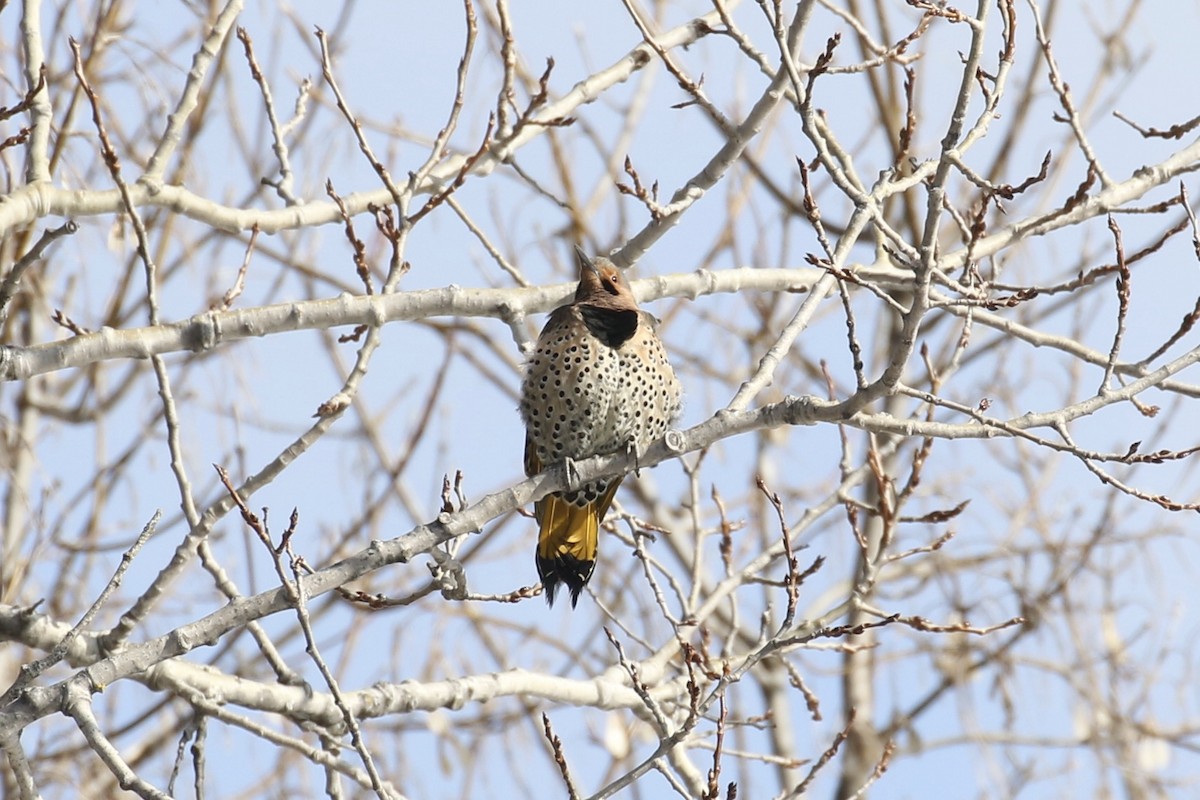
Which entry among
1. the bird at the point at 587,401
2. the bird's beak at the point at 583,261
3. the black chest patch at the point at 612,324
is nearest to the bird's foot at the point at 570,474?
the bird at the point at 587,401

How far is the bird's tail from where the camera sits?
516 cm

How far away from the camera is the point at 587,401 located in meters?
5.18

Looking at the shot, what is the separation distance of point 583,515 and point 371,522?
2983 millimetres

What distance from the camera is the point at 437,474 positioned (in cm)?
758

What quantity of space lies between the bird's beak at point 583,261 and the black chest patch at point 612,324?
272mm

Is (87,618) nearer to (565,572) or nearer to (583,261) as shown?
(565,572)

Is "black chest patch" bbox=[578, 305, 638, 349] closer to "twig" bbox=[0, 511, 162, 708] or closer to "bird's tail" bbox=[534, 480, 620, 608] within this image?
"bird's tail" bbox=[534, 480, 620, 608]

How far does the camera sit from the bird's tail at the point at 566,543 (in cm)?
516

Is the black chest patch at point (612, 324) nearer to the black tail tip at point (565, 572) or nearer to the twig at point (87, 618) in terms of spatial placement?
the black tail tip at point (565, 572)

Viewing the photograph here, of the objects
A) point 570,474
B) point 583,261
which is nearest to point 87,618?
point 570,474

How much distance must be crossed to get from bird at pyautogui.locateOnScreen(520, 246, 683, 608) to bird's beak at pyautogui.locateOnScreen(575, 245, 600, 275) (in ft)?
0.35

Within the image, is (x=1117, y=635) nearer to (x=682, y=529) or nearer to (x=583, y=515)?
(x=682, y=529)

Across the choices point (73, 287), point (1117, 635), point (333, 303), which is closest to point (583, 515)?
point (333, 303)

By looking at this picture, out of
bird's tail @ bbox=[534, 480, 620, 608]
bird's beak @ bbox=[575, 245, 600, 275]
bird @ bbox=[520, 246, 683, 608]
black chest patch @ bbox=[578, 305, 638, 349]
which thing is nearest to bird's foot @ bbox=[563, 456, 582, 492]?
bird @ bbox=[520, 246, 683, 608]
